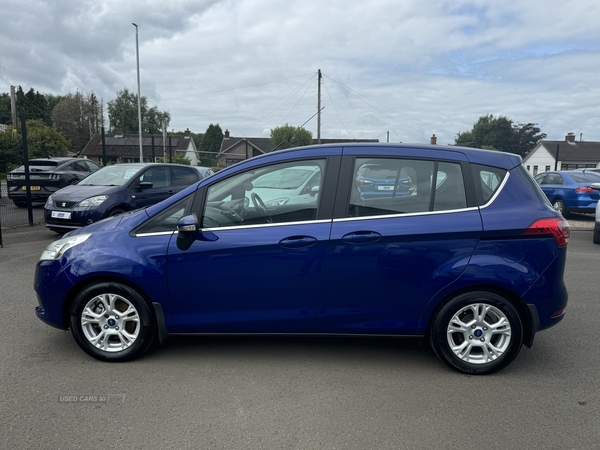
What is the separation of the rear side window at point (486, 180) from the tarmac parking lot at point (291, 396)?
1.42 meters

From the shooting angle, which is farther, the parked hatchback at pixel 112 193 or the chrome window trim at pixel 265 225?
the parked hatchback at pixel 112 193

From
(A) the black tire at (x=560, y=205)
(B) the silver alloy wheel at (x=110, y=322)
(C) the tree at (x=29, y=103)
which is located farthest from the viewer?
(C) the tree at (x=29, y=103)

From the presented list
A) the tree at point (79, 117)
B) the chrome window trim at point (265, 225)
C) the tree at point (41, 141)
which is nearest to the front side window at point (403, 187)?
the chrome window trim at point (265, 225)

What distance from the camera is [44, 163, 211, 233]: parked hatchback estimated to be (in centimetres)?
893

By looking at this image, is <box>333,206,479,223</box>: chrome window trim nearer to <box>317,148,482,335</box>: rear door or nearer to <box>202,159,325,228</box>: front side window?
<box>317,148,482,335</box>: rear door

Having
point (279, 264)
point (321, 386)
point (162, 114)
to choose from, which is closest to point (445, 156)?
point (279, 264)

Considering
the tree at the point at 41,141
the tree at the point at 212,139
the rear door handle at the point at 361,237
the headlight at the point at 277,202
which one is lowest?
the rear door handle at the point at 361,237

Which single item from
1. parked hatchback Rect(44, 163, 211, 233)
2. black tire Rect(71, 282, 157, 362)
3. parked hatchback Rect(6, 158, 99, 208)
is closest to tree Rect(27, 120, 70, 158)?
parked hatchback Rect(6, 158, 99, 208)

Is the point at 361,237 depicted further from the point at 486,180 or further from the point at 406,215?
the point at 486,180

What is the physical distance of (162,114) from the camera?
10081 centimetres

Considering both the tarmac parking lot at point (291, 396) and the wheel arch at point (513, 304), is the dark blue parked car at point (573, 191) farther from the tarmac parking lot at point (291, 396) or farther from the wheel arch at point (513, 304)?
the wheel arch at point (513, 304)

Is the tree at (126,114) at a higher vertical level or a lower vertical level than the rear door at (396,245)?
higher

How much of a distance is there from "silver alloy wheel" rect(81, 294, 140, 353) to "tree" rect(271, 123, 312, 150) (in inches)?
2348

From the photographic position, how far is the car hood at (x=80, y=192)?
9.09 meters
